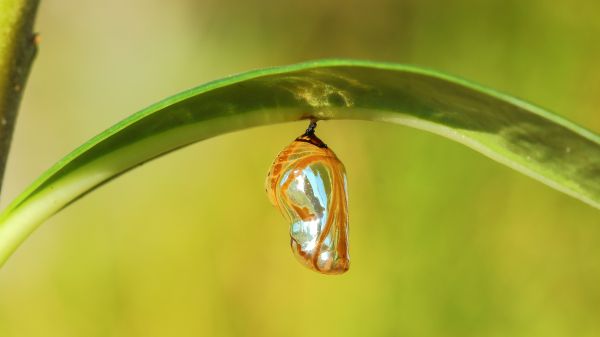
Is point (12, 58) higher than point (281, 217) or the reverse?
the reverse

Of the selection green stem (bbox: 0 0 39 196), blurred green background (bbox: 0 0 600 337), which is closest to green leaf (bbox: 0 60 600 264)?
green stem (bbox: 0 0 39 196)

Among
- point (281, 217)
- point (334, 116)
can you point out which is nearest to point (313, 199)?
point (334, 116)

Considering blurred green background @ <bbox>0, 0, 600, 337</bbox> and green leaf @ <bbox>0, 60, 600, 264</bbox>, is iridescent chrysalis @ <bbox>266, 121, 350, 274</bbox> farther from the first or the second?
blurred green background @ <bbox>0, 0, 600, 337</bbox>

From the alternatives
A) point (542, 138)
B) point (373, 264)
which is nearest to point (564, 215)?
point (373, 264)

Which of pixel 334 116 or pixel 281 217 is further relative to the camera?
pixel 281 217

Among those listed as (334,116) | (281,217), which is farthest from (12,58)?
(281,217)

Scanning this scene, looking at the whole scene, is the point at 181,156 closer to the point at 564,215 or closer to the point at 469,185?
the point at 469,185

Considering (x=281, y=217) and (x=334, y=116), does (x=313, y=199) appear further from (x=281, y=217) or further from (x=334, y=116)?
(x=281, y=217)

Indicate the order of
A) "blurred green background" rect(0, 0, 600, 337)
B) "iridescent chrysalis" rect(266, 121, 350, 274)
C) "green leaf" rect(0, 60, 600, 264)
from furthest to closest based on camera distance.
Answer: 1. "blurred green background" rect(0, 0, 600, 337)
2. "iridescent chrysalis" rect(266, 121, 350, 274)
3. "green leaf" rect(0, 60, 600, 264)
